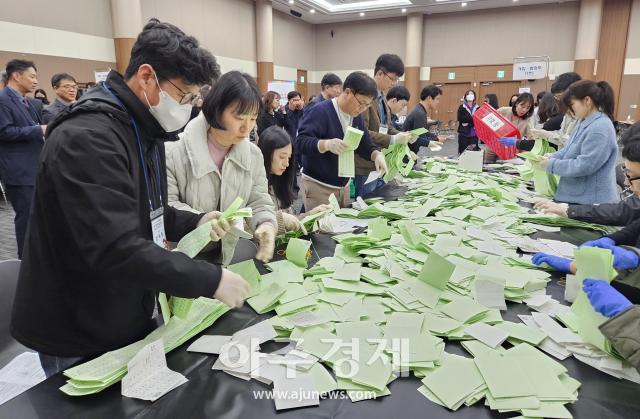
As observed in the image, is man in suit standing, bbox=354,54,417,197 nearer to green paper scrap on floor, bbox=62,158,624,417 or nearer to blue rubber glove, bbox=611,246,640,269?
green paper scrap on floor, bbox=62,158,624,417

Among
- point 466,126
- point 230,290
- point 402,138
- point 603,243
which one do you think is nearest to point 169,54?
point 230,290

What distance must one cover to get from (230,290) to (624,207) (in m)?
1.79

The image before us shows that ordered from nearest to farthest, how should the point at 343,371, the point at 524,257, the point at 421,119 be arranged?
the point at 343,371 → the point at 524,257 → the point at 421,119

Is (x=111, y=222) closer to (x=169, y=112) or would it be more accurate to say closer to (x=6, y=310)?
(x=169, y=112)

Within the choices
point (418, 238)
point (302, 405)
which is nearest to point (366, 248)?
point (418, 238)

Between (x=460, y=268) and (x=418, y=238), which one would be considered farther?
(x=418, y=238)

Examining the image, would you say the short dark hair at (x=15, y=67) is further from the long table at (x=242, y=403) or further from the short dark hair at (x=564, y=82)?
the short dark hair at (x=564, y=82)

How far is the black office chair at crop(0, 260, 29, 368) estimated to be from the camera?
1249 mm

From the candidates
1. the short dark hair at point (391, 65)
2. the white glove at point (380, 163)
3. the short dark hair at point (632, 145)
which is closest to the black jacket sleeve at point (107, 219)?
the short dark hair at point (632, 145)

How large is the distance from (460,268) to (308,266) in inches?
20.1

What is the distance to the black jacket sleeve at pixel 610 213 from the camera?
5.80 ft

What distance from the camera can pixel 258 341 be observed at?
3.18 feet

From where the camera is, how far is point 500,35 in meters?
11.5

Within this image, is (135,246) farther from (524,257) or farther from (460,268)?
(524,257)
